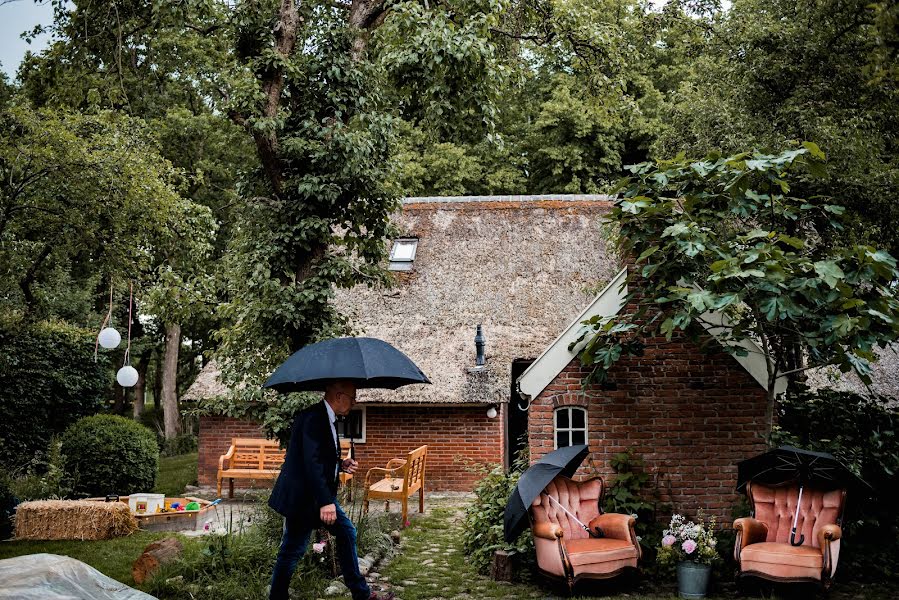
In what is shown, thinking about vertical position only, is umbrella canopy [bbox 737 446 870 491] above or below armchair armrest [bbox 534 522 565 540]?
above

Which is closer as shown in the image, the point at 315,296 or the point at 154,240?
the point at 315,296

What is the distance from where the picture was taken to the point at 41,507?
1059 centimetres

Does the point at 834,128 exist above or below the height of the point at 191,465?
above

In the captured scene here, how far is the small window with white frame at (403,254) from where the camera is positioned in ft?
62.5

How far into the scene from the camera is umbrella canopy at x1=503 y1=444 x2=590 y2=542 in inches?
308

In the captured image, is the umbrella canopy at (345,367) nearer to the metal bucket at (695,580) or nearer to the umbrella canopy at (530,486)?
the umbrella canopy at (530,486)

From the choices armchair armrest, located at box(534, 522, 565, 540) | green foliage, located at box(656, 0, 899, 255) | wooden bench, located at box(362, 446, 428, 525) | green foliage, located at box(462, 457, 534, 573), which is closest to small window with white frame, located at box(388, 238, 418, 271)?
wooden bench, located at box(362, 446, 428, 525)

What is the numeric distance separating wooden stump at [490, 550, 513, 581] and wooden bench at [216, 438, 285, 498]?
21.0ft

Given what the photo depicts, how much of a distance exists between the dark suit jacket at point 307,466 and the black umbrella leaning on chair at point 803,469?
440cm

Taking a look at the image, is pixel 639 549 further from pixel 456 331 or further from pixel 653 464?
pixel 456 331

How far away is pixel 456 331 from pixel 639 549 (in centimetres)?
974

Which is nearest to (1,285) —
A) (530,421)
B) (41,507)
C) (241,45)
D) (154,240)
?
(154,240)

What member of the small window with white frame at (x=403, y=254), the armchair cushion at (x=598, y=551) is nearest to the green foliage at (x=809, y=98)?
the armchair cushion at (x=598, y=551)

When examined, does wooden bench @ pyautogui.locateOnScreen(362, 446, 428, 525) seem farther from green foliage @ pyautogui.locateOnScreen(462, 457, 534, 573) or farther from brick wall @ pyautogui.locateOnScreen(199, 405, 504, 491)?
brick wall @ pyautogui.locateOnScreen(199, 405, 504, 491)
